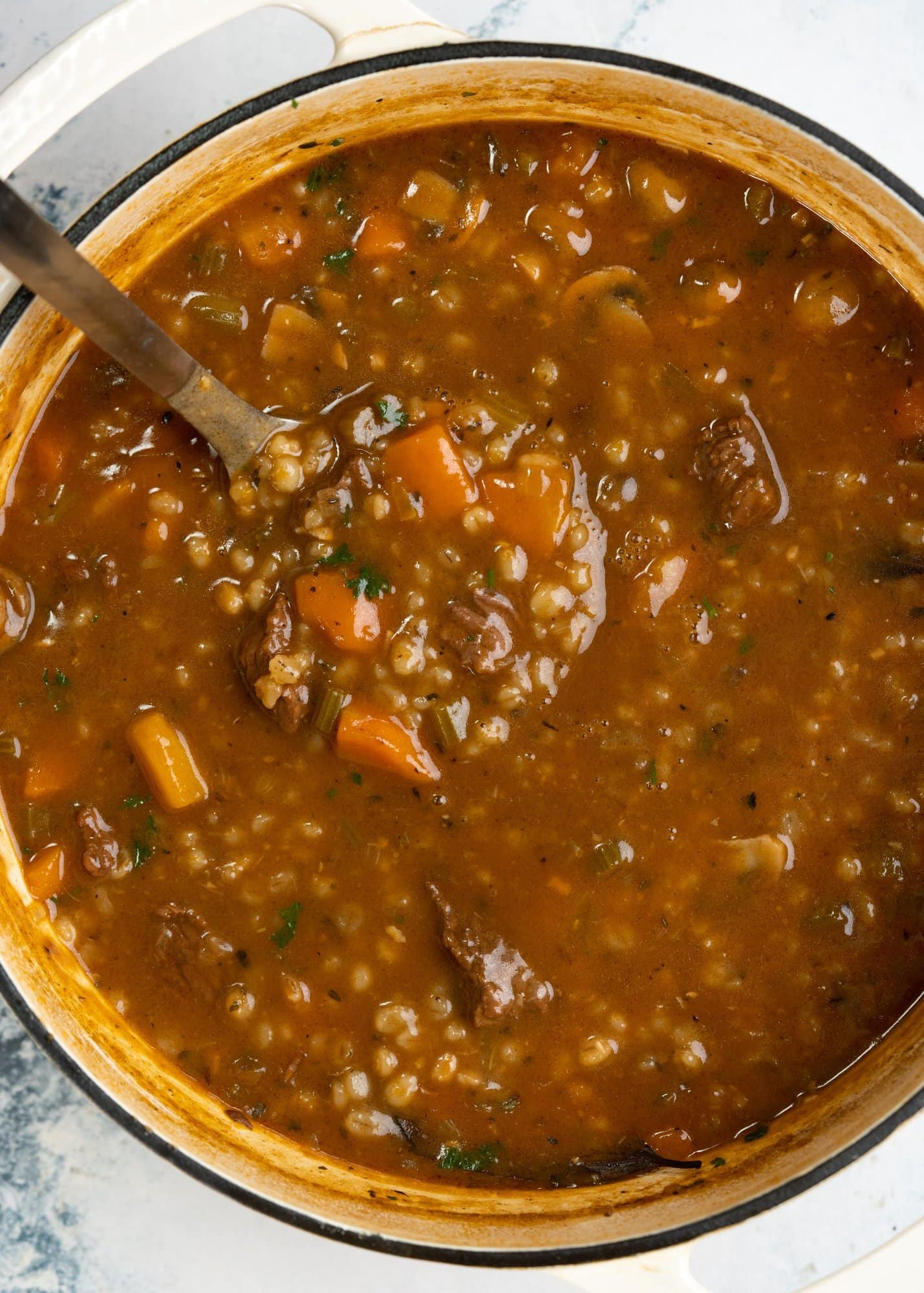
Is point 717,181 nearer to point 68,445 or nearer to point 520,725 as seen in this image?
point 520,725

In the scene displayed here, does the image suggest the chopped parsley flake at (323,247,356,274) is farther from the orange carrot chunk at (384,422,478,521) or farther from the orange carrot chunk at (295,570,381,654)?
the orange carrot chunk at (295,570,381,654)

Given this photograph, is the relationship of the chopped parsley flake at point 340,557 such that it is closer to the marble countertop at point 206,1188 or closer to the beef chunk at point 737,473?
the beef chunk at point 737,473

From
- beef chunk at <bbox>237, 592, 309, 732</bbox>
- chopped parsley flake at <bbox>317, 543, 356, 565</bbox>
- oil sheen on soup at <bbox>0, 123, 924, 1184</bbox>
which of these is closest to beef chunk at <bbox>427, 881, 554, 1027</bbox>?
oil sheen on soup at <bbox>0, 123, 924, 1184</bbox>

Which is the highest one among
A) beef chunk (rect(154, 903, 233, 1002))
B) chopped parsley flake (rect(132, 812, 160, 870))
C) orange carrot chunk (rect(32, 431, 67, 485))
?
orange carrot chunk (rect(32, 431, 67, 485))

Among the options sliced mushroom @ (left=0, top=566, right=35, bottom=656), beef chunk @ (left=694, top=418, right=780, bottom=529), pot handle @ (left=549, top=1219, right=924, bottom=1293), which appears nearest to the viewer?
pot handle @ (left=549, top=1219, right=924, bottom=1293)

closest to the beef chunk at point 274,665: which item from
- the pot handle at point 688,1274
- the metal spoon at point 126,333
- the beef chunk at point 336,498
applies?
the beef chunk at point 336,498

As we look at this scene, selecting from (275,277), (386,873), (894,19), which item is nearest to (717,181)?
(894,19)

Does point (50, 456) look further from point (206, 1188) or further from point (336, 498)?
point (206, 1188)
